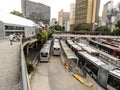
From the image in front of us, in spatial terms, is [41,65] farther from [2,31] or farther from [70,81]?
[2,31]

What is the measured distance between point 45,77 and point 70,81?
3572 millimetres

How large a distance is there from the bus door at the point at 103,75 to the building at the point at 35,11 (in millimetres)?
88841

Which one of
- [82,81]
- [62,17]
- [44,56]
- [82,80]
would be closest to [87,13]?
[62,17]

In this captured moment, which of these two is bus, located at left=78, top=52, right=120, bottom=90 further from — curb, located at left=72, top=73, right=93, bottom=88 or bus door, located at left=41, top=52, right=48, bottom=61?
bus door, located at left=41, top=52, right=48, bottom=61

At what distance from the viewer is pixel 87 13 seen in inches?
3629

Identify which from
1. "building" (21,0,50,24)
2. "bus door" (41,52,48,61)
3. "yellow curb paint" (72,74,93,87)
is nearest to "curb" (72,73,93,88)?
"yellow curb paint" (72,74,93,87)

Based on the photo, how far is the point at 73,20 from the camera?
110 m

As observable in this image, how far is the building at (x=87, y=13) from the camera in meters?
90.6

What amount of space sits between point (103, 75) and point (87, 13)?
82.9 metres

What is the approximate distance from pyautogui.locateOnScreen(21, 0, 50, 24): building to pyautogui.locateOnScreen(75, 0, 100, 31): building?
2989 cm

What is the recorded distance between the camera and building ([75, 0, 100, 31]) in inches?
3566

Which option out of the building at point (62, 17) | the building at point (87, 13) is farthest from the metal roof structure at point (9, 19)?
the building at point (62, 17)

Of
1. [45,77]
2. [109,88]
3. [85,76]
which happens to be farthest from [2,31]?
[109,88]

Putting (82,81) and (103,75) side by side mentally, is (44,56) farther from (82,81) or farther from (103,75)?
(103,75)
